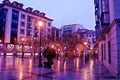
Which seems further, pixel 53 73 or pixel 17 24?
pixel 17 24

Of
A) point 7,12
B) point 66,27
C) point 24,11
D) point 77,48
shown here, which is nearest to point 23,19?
point 24,11

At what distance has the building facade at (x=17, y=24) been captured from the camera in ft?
207

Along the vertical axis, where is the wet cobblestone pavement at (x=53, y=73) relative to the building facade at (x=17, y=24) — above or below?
below

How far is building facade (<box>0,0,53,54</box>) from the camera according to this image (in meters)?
63.1

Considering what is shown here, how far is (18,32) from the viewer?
6744 centimetres

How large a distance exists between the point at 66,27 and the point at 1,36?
6499 centimetres

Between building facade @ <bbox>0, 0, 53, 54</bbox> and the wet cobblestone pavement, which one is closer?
the wet cobblestone pavement

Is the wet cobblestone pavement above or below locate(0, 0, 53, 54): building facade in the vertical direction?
below

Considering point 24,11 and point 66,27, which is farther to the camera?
point 66,27

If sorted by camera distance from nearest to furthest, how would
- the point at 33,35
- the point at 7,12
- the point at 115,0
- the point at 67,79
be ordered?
1. the point at 67,79
2. the point at 115,0
3. the point at 7,12
4. the point at 33,35

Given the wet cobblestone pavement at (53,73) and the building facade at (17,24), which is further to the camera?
the building facade at (17,24)

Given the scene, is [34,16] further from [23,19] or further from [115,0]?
[115,0]

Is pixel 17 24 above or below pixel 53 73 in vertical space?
above

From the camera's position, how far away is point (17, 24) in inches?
2640
